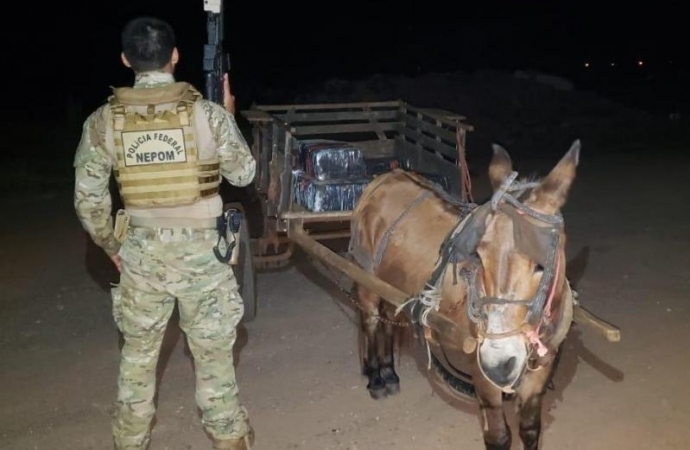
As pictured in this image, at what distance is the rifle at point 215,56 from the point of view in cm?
551

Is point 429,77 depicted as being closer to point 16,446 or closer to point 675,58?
point 675,58

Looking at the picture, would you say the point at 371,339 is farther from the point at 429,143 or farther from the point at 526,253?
the point at 429,143

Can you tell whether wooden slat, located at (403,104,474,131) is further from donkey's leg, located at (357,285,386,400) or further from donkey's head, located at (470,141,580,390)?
donkey's head, located at (470,141,580,390)

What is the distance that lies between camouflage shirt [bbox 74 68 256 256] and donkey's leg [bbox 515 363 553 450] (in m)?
1.85

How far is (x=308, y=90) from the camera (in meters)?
24.4

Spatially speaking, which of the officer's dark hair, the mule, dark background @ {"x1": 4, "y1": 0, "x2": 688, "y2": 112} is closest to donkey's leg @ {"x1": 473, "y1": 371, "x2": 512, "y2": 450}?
the mule

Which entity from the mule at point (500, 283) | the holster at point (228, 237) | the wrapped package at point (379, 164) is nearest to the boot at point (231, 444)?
the holster at point (228, 237)

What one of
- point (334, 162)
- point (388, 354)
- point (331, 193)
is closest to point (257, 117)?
point (334, 162)

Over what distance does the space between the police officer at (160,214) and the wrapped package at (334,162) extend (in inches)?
114

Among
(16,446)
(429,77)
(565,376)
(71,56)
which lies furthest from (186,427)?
(71,56)

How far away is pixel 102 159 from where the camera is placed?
12.4 ft

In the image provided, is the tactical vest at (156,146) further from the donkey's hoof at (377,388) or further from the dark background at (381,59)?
the dark background at (381,59)

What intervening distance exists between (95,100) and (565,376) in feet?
64.2

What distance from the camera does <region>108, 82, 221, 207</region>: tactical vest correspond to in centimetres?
372
